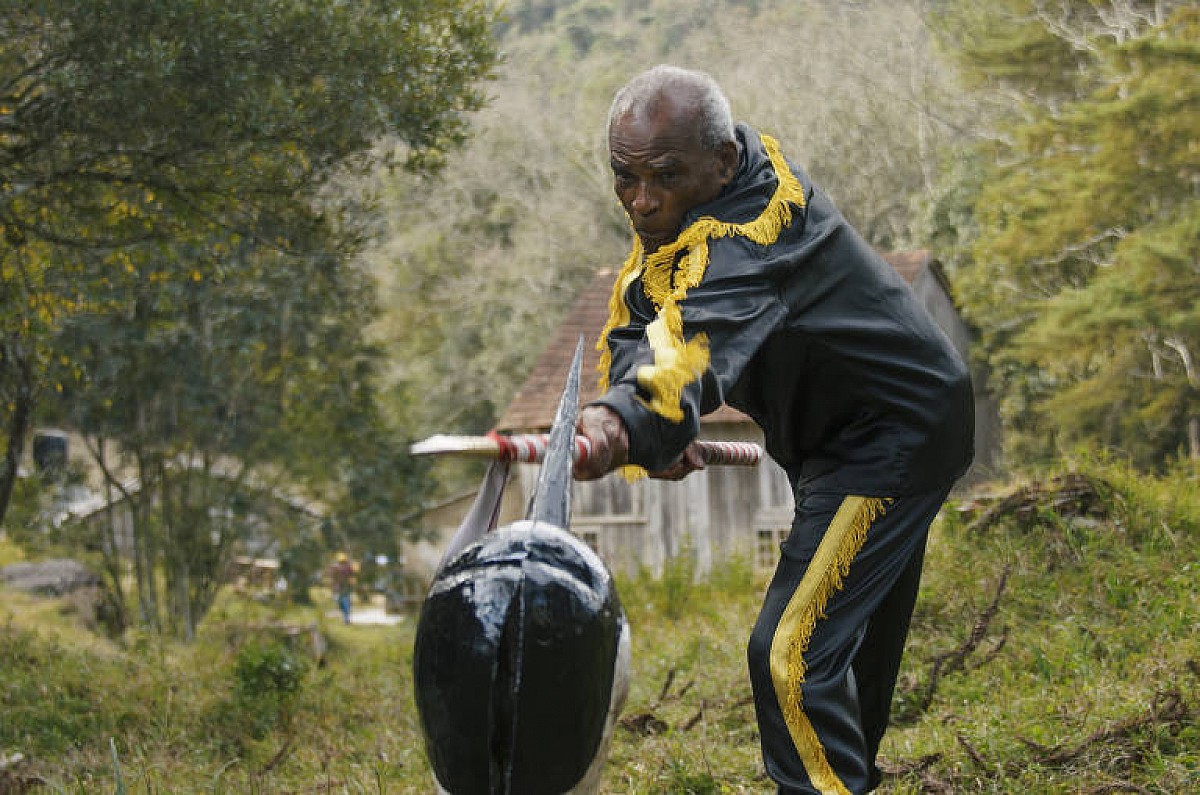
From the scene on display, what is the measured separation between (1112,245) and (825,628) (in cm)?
1856

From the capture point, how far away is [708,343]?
8.48 feet

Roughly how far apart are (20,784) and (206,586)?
10683 millimetres

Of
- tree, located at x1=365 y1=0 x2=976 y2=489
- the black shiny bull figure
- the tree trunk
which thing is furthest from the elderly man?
Answer: tree, located at x1=365 y1=0 x2=976 y2=489

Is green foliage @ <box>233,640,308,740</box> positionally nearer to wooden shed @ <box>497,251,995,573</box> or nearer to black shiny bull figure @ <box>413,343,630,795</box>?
black shiny bull figure @ <box>413,343,630,795</box>

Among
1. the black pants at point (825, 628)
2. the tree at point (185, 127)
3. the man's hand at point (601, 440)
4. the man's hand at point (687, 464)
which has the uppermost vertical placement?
the tree at point (185, 127)

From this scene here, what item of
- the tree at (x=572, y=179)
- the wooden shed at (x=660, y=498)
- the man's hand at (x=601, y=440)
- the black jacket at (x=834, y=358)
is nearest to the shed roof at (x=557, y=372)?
the wooden shed at (x=660, y=498)

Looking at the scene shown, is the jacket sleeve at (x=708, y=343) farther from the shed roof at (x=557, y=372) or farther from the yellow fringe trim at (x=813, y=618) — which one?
the shed roof at (x=557, y=372)

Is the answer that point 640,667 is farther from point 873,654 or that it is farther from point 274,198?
point 873,654

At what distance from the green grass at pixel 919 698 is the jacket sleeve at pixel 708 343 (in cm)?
262

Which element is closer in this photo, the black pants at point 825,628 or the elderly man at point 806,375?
the elderly man at point 806,375

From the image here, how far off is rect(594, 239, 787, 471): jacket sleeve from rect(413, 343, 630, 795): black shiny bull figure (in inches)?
13.7

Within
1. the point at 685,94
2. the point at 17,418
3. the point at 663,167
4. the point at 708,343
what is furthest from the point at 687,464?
the point at 17,418

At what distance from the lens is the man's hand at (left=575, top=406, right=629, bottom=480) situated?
2.11 m

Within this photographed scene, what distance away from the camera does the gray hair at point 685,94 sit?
9.34 feet
